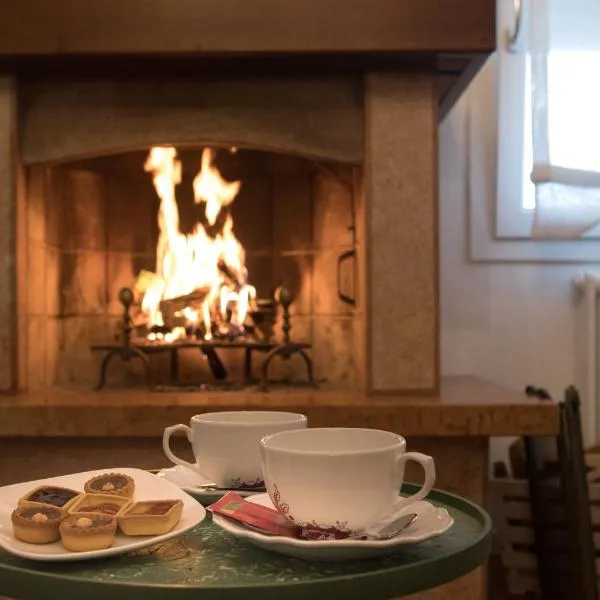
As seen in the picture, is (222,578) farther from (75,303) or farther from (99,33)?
(75,303)

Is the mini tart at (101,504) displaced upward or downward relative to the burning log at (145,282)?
downward

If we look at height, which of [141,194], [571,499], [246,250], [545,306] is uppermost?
[141,194]

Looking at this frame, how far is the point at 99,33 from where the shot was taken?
5.85ft

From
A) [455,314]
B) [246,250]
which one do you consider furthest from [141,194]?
[455,314]

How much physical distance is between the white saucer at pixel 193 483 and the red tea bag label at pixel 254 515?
0.07 metres

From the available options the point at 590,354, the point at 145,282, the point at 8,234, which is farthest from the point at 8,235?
the point at 590,354

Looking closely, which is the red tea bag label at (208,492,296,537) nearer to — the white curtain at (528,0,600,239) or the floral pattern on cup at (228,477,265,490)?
the floral pattern on cup at (228,477,265,490)

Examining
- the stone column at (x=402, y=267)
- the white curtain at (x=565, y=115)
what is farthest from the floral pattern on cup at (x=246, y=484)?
the white curtain at (x=565, y=115)

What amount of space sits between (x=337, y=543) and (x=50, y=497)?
9.8 inches

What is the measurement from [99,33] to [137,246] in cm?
71

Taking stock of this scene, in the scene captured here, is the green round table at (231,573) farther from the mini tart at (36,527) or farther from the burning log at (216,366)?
the burning log at (216,366)

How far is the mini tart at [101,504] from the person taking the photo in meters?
0.66

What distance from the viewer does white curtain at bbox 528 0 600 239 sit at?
2.20 m

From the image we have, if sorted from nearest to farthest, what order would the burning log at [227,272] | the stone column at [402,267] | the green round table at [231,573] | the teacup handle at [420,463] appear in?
the green round table at [231,573]
the teacup handle at [420,463]
the stone column at [402,267]
the burning log at [227,272]
